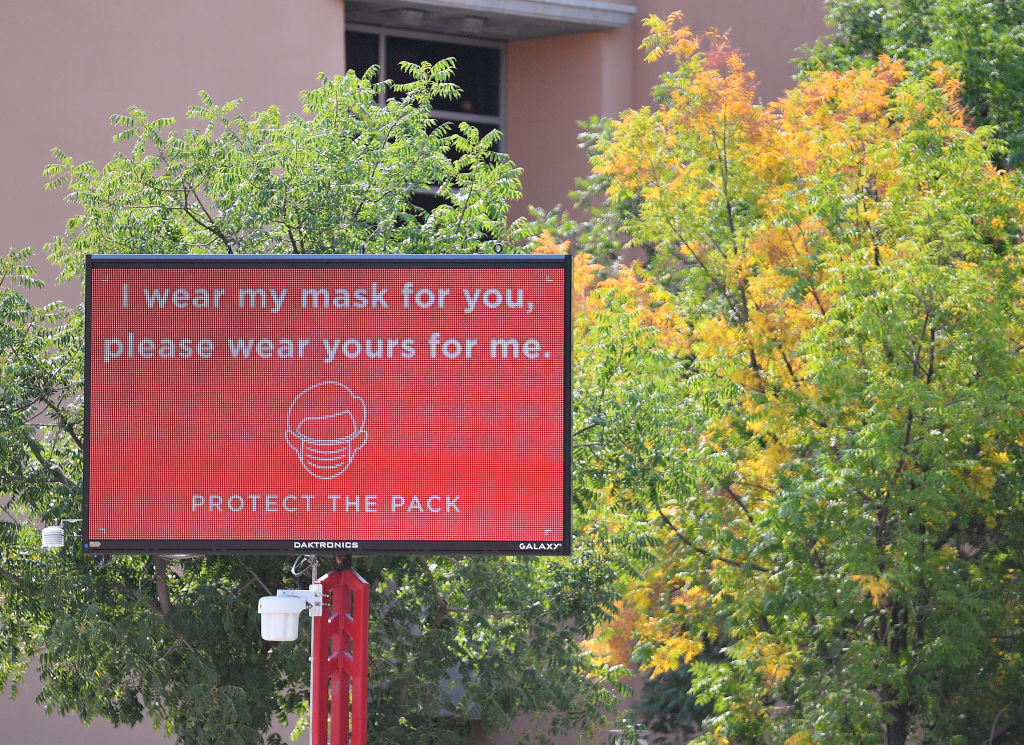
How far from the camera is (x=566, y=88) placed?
89.7 feet

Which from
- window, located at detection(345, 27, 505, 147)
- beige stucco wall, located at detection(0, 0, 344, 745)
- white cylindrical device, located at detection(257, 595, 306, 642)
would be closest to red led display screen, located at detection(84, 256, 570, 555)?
white cylindrical device, located at detection(257, 595, 306, 642)

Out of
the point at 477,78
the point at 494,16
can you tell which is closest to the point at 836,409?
the point at 494,16

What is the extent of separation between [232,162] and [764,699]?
7.98 meters

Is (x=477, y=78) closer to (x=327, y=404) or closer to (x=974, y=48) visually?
(x=974, y=48)

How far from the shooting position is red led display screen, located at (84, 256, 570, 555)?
917cm

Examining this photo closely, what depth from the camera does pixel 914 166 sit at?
1479 cm

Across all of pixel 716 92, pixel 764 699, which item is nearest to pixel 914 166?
pixel 716 92

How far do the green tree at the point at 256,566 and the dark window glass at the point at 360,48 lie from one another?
46.3 feet

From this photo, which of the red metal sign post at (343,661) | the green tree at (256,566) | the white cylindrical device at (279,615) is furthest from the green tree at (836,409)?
the white cylindrical device at (279,615)

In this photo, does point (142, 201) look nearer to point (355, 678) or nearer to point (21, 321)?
point (21, 321)

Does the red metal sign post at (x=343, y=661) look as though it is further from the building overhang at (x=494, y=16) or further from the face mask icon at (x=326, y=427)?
the building overhang at (x=494, y=16)

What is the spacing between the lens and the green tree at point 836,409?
46.0 ft

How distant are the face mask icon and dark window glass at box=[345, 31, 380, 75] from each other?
17740 mm

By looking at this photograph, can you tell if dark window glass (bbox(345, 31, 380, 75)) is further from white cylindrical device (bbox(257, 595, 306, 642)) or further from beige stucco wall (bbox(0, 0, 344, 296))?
white cylindrical device (bbox(257, 595, 306, 642))
